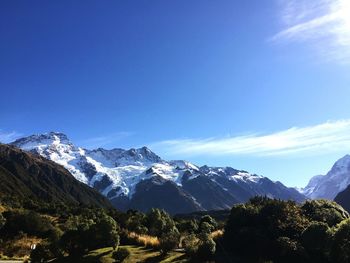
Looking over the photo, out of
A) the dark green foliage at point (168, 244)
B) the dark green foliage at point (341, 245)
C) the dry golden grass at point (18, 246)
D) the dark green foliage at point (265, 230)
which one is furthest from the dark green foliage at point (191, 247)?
the dry golden grass at point (18, 246)

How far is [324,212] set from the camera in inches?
1508

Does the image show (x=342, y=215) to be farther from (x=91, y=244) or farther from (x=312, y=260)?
(x=91, y=244)

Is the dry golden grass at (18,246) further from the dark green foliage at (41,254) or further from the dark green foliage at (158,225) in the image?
the dark green foliage at (41,254)

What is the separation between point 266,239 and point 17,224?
42248 mm

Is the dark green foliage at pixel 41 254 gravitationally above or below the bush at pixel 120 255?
above

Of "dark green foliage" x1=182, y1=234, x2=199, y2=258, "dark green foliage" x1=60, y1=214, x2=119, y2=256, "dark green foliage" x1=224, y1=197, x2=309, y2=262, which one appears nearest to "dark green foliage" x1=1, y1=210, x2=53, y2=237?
"dark green foliage" x1=60, y1=214, x2=119, y2=256

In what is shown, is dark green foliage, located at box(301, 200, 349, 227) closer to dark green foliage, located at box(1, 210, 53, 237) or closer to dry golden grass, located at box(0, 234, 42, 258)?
dry golden grass, located at box(0, 234, 42, 258)

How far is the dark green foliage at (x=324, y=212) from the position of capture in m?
37.4

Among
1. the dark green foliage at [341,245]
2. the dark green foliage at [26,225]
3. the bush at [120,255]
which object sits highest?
the dark green foliage at [26,225]

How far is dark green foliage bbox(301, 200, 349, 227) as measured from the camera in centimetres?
3741

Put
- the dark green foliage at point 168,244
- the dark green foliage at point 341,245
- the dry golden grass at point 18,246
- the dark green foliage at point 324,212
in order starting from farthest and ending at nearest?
1. the dry golden grass at point 18,246
2. the dark green foliage at point 324,212
3. the dark green foliage at point 168,244
4. the dark green foliage at point 341,245

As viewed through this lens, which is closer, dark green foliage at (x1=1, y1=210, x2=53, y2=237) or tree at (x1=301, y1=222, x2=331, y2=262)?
tree at (x1=301, y1=222, x2=331, y2=262)

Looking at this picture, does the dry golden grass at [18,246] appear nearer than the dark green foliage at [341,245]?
No

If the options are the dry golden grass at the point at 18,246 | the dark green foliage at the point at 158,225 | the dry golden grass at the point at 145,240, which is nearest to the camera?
the dry golden grass at the point at 145,240
